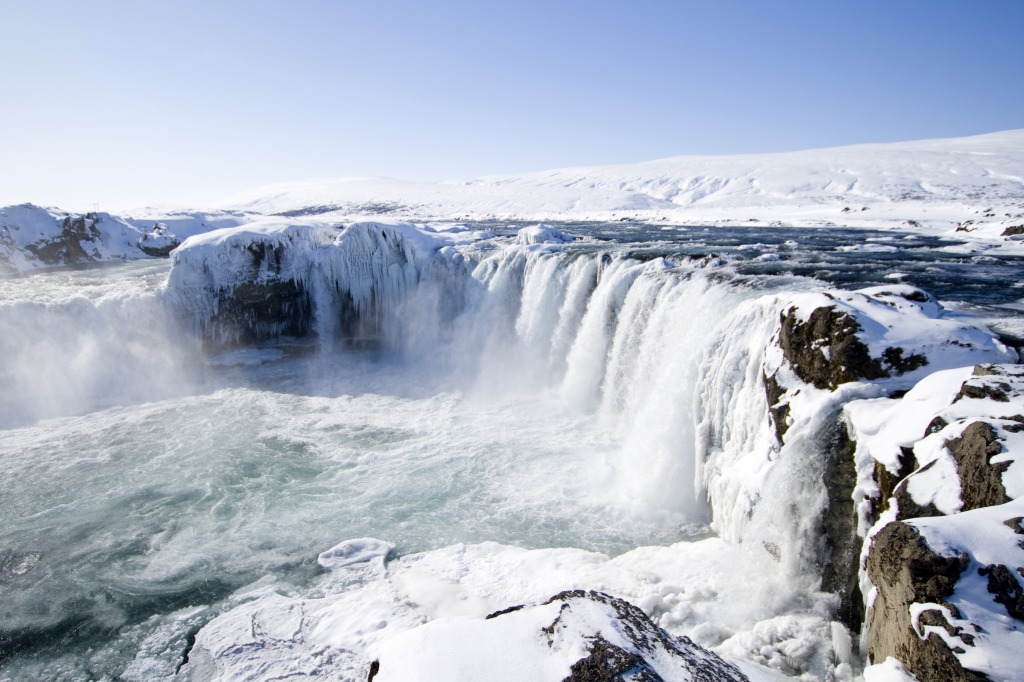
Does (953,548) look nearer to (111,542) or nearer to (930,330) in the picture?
(930,330)

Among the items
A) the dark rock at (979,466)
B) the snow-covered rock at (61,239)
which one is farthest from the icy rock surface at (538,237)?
the snow-covered rock at (61,239)

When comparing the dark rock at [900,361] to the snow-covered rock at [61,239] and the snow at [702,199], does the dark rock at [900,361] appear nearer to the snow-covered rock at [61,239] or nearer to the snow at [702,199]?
the snow at [702,199]

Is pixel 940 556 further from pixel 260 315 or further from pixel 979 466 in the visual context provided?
pixel 260 315

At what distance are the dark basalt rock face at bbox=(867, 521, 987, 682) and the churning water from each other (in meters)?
3.94

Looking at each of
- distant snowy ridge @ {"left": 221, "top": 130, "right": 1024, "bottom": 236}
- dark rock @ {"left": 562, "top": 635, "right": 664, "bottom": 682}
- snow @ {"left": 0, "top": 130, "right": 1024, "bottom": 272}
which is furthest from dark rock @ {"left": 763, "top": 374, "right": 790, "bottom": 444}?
distant snowy ridge @ {"left": 221, "top": 130, "right": 1024, "bottom": 236}

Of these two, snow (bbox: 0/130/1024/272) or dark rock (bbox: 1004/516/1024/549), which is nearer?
dark rock (bbox: 1004/516/1024/549)

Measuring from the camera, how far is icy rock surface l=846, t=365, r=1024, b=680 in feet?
9.39

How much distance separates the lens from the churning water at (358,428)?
7.26m

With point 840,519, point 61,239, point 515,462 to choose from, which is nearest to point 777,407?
point 840,519

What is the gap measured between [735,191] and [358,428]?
7266cm

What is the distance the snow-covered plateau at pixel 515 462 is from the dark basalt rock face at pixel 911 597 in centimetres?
2

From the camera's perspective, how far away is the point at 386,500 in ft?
29.0

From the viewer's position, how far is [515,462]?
10125 millimetres

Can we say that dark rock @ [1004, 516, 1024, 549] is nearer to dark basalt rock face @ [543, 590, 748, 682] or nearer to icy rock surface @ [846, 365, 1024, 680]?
icy rock surface @ [846, 365, 1024, 680]
